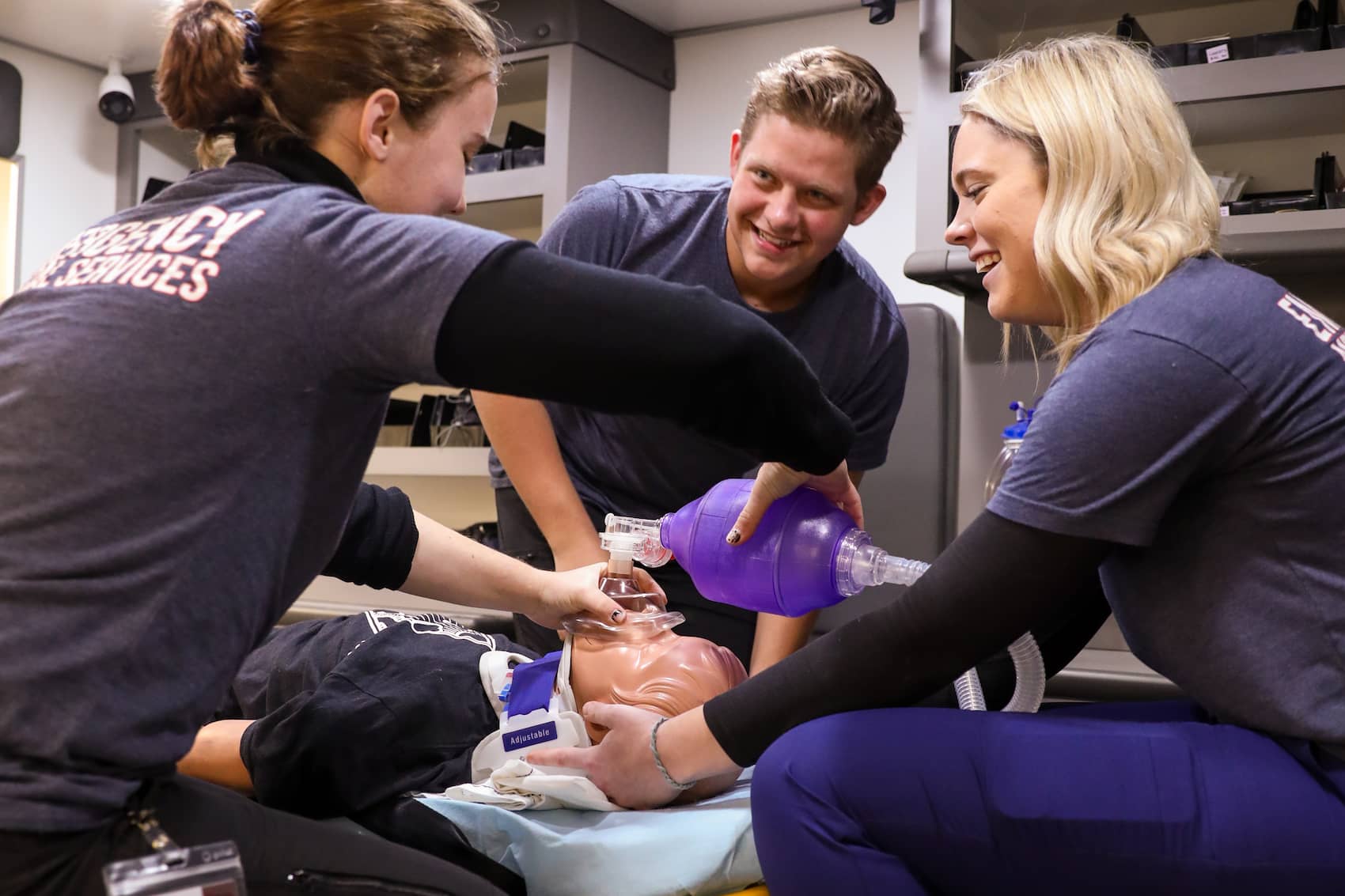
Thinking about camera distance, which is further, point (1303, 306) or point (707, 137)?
point (707, 137)

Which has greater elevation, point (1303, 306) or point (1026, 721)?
point (1303, 306)

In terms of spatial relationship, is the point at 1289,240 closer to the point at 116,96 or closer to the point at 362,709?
the point at 362,709

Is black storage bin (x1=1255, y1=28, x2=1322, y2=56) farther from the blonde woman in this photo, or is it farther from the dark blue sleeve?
the dark blue sleeve

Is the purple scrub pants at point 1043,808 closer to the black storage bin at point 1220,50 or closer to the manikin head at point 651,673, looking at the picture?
the manikin head at point 651,673

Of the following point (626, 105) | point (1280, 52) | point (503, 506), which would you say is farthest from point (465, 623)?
point (1280, 52)

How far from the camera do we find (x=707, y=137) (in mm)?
3404

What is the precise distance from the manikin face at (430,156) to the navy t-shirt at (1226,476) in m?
0.58

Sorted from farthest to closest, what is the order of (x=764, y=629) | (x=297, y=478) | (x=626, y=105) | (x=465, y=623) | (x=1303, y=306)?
(x=626, y=105) < (x=465, y=623) < (x=764, y=629) < (x=1303, y=306) < (x=297, y=478)

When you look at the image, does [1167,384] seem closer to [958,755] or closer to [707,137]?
[958,755]

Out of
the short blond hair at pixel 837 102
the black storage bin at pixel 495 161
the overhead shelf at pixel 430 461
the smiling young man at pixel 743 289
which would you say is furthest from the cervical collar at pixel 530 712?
the black storage bin at pixel 495 161

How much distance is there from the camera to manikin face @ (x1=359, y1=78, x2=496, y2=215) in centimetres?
106

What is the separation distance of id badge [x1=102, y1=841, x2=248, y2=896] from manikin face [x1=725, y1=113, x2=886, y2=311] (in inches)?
53.2

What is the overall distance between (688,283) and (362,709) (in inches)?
35.1

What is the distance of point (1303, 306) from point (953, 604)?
0.44 m
